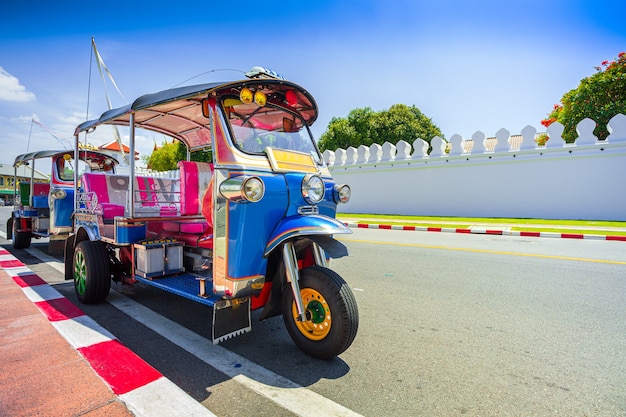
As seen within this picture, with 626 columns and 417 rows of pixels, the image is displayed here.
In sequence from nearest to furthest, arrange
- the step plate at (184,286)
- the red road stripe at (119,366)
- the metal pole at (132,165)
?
the red road stripe at (119,366), the step plate at (184,286), the metal pole at (132,165)

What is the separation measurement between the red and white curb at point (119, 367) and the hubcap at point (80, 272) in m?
0.21

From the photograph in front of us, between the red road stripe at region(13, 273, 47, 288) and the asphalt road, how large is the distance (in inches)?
14.5

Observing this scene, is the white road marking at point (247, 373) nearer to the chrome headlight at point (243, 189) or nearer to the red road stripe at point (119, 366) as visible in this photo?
the red road stripe at point (119, 366)

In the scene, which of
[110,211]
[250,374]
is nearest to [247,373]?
[250,374]

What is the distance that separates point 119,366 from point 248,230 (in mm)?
1436

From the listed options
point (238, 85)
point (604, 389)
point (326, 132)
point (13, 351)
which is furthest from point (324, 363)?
point (326, 132)

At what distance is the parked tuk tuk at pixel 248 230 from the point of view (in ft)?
9.33

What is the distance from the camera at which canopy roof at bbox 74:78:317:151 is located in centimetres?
318

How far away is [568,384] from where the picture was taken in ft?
8.44

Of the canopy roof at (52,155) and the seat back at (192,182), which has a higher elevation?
the canopy roof at (52,155)

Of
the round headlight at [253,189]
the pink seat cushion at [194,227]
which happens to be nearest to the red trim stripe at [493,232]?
the pink seat cushion at [194,227]

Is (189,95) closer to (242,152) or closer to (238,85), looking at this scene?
(238,85)

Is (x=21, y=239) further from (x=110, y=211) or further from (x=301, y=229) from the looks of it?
(x=301, y=229)

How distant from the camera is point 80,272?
452 centimetres
